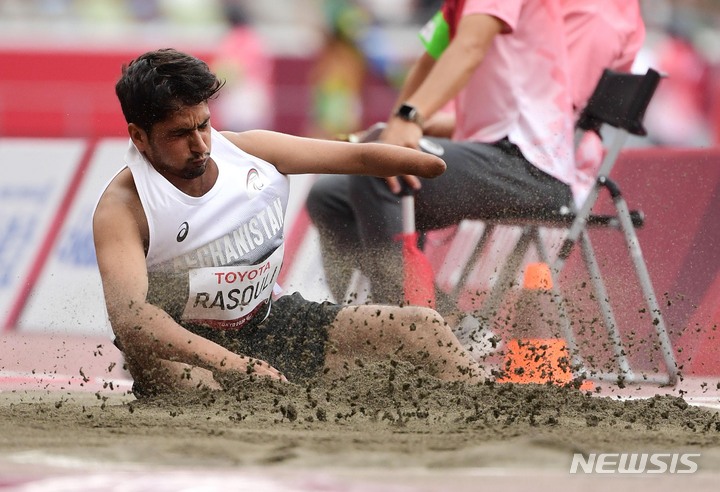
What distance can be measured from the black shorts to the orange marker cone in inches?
36.6

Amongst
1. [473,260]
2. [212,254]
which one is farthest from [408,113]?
[212,254]

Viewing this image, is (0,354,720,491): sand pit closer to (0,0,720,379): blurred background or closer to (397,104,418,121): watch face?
(397,104,418,121): watch face

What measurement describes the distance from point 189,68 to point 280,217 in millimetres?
806

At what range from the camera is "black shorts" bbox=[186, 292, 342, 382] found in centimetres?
532

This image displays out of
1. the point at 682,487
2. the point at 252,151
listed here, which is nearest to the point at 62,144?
the point at 252,151

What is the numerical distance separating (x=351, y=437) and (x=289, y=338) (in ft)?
4.40

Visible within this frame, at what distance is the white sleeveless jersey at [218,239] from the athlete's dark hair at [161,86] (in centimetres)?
23

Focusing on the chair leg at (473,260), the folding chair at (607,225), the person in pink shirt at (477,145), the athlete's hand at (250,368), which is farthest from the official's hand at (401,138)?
the athlete's hand at (250,368)

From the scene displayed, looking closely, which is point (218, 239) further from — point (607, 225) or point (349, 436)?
point (607, 225)

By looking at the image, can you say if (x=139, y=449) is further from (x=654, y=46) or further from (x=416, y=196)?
(x=654, y=46)

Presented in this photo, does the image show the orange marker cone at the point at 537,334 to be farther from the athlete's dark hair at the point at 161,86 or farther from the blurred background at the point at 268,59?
the blurred background at the point at 268,59

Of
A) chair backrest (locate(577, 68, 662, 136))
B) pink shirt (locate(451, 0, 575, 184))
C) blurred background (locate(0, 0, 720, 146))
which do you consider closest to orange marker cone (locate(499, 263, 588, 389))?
pink shirt (locate(451, 0, 575, 184))

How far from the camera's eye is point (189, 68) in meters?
4.90

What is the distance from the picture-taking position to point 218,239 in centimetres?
514
